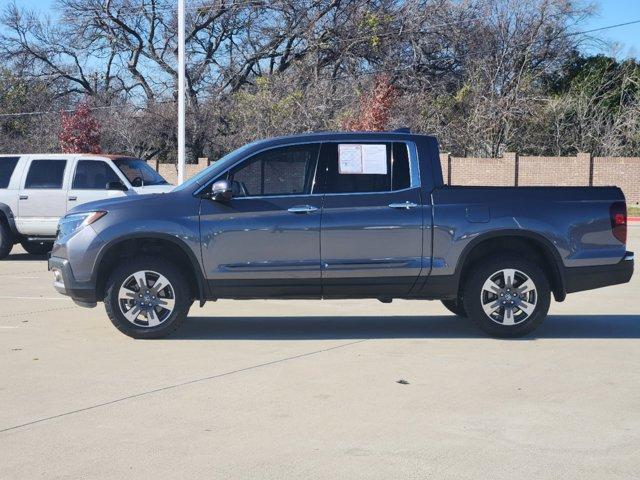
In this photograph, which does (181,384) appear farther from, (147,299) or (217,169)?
(217,169)

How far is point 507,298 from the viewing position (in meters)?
9.28

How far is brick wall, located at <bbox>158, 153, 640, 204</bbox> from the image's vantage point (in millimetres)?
41656

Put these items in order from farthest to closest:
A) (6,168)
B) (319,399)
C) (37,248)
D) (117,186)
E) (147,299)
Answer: (37,248), (6,168), (117,186), (147,299), (319,399)

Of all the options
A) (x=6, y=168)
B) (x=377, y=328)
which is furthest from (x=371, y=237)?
(x=6, y=168)

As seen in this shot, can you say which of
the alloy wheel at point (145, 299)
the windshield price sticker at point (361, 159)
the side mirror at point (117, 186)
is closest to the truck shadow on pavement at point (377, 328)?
the alloy wheel at point (145, 299)

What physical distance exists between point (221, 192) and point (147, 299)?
4.20 ft

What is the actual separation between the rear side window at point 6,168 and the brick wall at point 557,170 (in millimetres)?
23744

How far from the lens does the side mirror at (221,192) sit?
9039 millimetres

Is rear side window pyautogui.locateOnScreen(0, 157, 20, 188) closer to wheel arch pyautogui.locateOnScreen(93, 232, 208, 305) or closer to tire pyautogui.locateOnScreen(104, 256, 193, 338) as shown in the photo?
wheel arch pyautogui.locateOnScreen(93, 232, 208, 305)

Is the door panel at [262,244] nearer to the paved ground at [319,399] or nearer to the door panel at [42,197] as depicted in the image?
the paved ground at [319,399]

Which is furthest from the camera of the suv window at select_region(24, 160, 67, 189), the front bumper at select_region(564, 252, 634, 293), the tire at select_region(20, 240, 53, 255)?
the tire at select_region(20, 240, 53, 255)

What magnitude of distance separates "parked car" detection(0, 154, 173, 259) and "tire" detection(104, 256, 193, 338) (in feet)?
26.3

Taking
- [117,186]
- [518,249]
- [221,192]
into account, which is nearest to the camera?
[221,192]

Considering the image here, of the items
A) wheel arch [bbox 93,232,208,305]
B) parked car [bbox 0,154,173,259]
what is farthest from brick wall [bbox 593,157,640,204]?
wheel arch [bbox 93,232,208,305]
